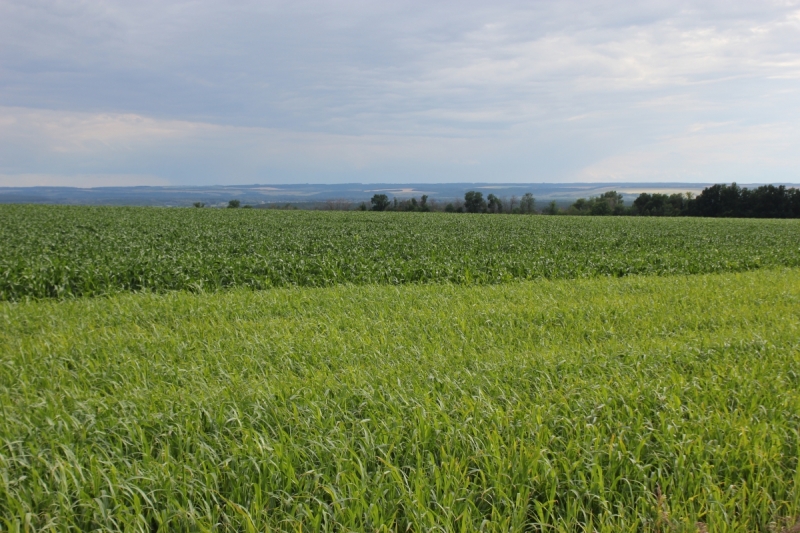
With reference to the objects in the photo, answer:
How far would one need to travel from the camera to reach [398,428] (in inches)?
148

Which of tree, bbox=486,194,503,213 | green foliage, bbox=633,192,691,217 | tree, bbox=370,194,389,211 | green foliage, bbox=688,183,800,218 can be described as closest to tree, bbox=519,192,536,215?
tree, bbox=486,194,503,213

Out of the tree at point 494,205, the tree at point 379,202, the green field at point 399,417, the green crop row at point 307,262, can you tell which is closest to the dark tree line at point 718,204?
the tree at point 494,205

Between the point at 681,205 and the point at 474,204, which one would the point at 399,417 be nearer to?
the point at 474,204

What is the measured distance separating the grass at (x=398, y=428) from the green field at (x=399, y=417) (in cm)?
2

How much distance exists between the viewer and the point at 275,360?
5.91 m

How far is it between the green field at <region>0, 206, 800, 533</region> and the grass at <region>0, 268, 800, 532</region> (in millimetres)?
22

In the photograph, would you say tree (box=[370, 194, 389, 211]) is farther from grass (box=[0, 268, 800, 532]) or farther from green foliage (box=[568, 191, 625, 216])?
grass (box=[0, 268, 800, 532])

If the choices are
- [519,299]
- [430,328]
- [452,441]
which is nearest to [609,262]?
[519,299]

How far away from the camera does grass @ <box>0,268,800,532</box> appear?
2.98m

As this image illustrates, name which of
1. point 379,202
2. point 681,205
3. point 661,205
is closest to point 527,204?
point 661,205

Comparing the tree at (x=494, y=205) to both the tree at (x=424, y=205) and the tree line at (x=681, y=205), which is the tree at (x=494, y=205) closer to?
the tree line at (x=681, y=205)

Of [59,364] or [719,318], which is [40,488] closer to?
[59,364]

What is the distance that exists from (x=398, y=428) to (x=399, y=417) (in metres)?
0.27

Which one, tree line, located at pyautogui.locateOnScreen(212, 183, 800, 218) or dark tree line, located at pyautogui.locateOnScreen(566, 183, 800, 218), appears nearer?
dark tree line, located at pyautogui.locateOnScreen(566, 183, 800, 218)
